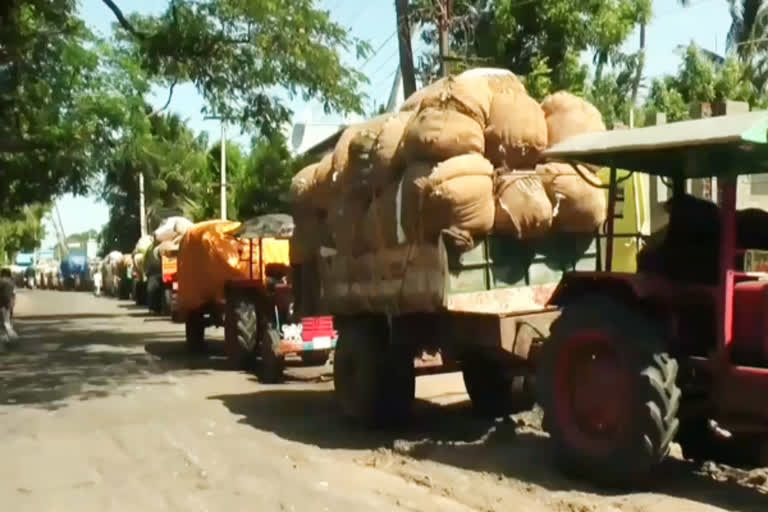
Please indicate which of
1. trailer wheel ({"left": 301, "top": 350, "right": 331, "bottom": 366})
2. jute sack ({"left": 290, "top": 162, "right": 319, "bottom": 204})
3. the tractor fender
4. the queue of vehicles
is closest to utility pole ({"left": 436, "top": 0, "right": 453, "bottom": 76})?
trailer wheel ({"left": 301, "top": 350, "right": 331, "bottom": 366})

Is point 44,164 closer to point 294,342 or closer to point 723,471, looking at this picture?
point 294,342

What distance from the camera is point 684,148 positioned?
7.83 metres

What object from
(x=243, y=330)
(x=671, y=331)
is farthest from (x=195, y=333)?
(x=671, y=331)

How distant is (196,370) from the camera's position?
59.9ft

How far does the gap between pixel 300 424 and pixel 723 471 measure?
4761mm

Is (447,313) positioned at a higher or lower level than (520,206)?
lower

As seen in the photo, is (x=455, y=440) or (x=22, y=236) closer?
(x=455, y=440)

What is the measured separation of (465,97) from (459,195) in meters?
0.94

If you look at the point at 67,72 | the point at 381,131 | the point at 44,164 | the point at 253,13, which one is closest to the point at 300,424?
the point at 381,131

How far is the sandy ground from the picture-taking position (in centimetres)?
836

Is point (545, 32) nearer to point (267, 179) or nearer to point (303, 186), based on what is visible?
point (303, 186)

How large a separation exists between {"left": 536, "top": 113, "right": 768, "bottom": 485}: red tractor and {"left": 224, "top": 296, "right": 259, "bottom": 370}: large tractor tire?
8.94 meters

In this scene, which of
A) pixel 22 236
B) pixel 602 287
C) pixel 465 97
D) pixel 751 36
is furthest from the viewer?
pixel 22 236

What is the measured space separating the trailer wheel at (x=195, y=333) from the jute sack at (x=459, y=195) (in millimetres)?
11834
